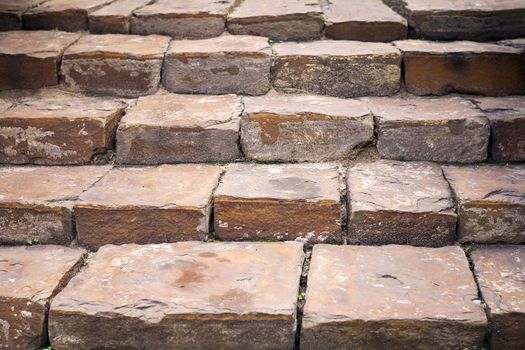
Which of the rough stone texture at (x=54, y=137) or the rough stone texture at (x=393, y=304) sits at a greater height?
the rough stone texture at (x=54, y=137)

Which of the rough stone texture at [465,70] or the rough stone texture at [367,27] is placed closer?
the rough stone texture at [465,70]

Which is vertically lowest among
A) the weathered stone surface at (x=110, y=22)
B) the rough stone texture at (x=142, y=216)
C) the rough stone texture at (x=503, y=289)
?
the rough stone texture at (x=503, y=289)

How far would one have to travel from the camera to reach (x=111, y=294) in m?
1.94

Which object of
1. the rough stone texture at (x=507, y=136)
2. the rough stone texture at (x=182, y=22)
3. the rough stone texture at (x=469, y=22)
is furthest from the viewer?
the rough stone texture at (x=182, y=22)

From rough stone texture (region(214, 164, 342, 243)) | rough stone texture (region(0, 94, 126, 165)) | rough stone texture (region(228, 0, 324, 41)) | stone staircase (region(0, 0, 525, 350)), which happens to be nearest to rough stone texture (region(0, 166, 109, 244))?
stone staircase (region(0, 0, 525, 350))

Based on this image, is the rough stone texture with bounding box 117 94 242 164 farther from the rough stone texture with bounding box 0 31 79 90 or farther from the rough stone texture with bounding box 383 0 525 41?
the rough stone texture with bounding box 383 0 525 41

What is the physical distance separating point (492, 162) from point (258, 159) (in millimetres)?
972

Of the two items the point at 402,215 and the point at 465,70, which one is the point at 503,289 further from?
the point at 465,70

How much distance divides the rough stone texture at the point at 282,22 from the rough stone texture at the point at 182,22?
0.08 metres

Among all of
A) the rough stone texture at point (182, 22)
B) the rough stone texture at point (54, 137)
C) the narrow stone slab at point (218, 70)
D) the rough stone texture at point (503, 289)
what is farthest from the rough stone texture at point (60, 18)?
the rough stone texture at point (503, 289)

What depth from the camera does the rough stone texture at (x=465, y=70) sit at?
112 inches

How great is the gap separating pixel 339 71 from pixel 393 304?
1336 millimetres

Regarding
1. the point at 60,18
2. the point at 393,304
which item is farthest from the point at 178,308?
the point at 60,18

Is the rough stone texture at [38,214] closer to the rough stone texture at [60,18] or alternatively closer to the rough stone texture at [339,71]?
the rough stone texture at [339,71]
